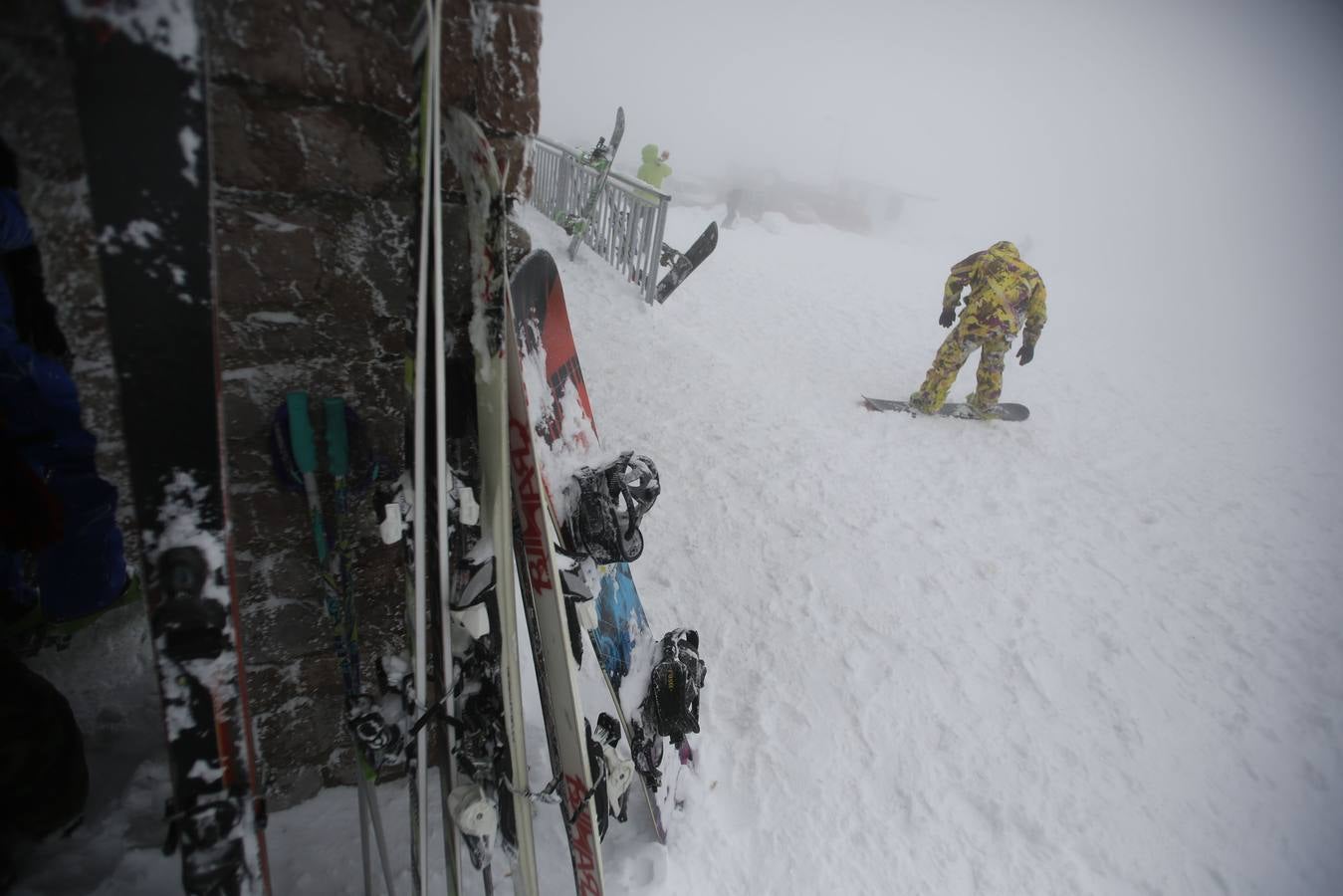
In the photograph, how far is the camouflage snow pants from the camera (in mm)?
4969

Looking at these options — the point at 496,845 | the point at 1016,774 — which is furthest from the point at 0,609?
the point at 1016,774

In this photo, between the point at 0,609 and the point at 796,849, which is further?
the point at 796,849

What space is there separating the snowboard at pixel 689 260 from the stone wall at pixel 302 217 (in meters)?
5.05

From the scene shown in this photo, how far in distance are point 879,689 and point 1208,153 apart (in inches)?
2757

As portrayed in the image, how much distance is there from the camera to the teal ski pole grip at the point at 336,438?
129 centimetres

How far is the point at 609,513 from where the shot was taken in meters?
1.55

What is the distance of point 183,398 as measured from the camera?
872 mm

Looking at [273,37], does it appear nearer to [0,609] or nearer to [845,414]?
[0,609]

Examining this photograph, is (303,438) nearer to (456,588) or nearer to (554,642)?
(456,588)

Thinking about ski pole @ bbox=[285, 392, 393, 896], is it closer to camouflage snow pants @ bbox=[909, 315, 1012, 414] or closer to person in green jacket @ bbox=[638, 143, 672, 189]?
camouflage snow pants @ bbox=[909, 315, 1012, 414]

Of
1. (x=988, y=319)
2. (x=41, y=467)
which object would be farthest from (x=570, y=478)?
(x=988, y=319)

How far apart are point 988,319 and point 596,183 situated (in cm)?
487

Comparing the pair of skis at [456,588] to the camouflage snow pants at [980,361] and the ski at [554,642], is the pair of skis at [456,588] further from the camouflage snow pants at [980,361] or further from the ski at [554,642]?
the camouflage snow pants at [980,361]

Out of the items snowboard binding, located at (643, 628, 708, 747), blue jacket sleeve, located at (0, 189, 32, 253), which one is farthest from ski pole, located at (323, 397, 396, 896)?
snowboard binding, located at (643, 628, 708, 747)
